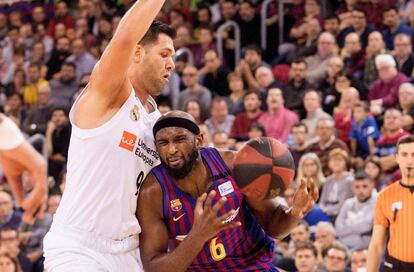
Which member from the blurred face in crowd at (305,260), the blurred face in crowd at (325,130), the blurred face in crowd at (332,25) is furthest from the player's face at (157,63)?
the blurred face in crowd at (332,25)

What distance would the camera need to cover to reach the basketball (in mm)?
5543

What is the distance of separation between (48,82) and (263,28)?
3693 mm

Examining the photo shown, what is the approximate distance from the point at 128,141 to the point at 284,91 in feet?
26.6

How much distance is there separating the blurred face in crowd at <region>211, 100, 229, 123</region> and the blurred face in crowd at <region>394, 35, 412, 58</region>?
7.94ft

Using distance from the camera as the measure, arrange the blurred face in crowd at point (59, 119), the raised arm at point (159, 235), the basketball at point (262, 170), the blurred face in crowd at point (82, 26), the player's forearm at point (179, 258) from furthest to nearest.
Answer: the blurred face in crowd at point (82, 26) → the blurred face in crowd at point (59, 119) → the basketball at point (262, 170) → the player's forearm at point (179, 258) → the raised arm at point (159, 235)

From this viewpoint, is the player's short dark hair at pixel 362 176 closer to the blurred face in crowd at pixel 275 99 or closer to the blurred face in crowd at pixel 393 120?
the blurred face in crowd at pixel 393 120

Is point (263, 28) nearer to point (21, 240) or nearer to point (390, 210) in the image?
point (21, 240)

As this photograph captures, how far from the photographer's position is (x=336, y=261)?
991 cm

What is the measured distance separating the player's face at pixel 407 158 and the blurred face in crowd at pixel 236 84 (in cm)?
569

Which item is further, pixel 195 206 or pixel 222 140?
pixel 222 140

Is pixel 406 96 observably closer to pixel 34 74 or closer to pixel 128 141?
pixel 128 141

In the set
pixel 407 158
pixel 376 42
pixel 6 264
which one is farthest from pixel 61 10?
pixel 407 158

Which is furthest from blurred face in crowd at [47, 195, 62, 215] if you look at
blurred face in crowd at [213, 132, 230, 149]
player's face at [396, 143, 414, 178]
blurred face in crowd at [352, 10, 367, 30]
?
player's face at [396, 143, 414, 178]

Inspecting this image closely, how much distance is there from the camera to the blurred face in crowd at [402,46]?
12.4m
